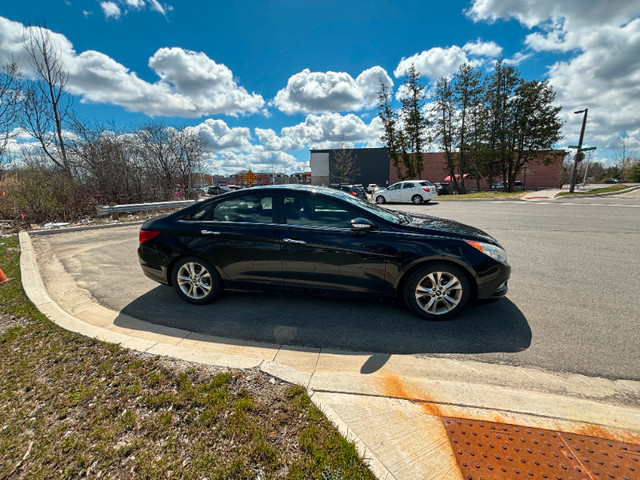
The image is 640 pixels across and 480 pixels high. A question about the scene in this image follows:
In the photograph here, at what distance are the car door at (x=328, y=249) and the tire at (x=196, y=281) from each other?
1.00 metres

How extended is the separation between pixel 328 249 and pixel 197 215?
1.92 m

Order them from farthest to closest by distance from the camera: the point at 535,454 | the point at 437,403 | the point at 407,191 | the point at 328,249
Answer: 1. the point at 407,191
2. the point at 328,249
3. the point at 437,403
4. the point at 535,454

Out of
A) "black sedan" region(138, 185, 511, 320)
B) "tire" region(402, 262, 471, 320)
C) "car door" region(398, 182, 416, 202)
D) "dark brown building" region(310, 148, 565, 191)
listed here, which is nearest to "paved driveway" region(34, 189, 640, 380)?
"tire" region(402, 262, 471, 320)

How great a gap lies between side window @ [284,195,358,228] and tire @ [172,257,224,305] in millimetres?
1284

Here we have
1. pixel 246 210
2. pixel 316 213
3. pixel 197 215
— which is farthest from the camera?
pixel 197 215

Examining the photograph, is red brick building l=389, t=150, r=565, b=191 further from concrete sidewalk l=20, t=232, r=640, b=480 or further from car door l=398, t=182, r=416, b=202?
concrete sidewalk l=20, t=232, r=640, b=480

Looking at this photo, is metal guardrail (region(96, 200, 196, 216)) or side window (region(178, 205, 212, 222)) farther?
metal guardrail (region(96, 200, 196, 216))

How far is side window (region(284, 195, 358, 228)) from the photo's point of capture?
11.2 feet

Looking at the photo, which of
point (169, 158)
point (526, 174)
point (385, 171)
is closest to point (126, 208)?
point (169, 158)

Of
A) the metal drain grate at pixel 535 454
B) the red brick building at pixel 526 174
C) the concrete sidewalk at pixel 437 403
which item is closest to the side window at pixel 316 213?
the concrete sidewalk at pixel 437 403

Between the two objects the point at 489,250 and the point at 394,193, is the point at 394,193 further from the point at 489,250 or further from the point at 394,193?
the point at 489,250

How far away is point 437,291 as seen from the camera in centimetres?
323

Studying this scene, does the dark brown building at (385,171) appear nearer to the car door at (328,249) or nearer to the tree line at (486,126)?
the tree line at (486,126)

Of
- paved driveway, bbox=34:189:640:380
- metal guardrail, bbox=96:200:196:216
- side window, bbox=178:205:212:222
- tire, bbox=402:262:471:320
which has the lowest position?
paved driveway, bbox=34:189:640:380
